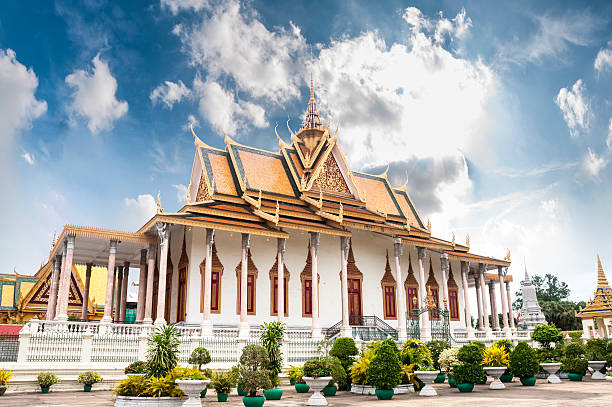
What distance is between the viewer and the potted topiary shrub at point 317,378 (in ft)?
32.8

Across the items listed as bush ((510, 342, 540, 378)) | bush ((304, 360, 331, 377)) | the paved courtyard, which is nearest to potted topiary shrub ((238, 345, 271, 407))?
the paved courtyard

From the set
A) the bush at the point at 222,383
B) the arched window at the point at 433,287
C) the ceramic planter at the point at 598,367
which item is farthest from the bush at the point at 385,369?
the arched window at the point at 433,287

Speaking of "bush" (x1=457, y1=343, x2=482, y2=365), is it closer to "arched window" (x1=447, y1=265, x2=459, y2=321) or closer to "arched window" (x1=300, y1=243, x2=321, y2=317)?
"arched window" (x1=300, y1=243, x2=321, y2=317)

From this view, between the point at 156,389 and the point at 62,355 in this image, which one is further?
the point at 62,355

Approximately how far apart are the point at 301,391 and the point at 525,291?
842 inches

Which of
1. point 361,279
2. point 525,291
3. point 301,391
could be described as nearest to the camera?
point 301,391

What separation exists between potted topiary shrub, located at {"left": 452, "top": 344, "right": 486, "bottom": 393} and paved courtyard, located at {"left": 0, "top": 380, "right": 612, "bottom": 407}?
0.88 ft

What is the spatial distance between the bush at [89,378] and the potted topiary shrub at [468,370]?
908 cm

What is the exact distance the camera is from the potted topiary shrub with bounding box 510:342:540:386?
543 inches

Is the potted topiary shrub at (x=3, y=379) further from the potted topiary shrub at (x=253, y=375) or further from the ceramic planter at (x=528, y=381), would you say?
the ceramic planter at (x=528, y=381)

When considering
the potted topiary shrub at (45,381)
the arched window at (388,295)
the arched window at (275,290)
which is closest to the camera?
the potted topiary shrub at (45,381)

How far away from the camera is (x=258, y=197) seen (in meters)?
22.0

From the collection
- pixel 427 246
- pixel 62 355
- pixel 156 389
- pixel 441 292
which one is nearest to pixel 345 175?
pixel 427 246

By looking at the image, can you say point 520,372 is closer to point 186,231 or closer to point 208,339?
point 208,339
